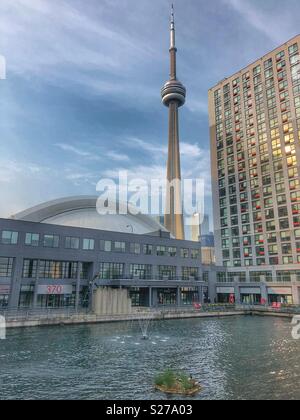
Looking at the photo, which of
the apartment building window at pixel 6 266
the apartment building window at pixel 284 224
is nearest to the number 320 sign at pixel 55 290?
the apartment building window at pixel 6 266

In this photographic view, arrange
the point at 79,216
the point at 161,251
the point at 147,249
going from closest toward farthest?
the point at 79,216 → the point at 147,249 → the point at 161,251

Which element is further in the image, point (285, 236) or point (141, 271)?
point (285, 236)

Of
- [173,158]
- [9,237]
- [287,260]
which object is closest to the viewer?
[9,237]

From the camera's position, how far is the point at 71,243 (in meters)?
65.4

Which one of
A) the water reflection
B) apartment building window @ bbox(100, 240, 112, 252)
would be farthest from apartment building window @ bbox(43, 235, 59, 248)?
the water reflection

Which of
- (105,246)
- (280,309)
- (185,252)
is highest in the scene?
(185,252)

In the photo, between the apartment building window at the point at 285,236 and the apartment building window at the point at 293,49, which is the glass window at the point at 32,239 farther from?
the apartment building window at the point at 293,49

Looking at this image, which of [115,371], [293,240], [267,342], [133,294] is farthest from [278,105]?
[115,371]

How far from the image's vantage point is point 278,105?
332ft

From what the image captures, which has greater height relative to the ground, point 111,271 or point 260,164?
point 260,164

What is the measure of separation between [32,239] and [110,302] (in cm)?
1904

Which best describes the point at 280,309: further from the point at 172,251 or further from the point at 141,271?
the point at 141,271

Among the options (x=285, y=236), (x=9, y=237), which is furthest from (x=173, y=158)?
(x=9, y=237)
